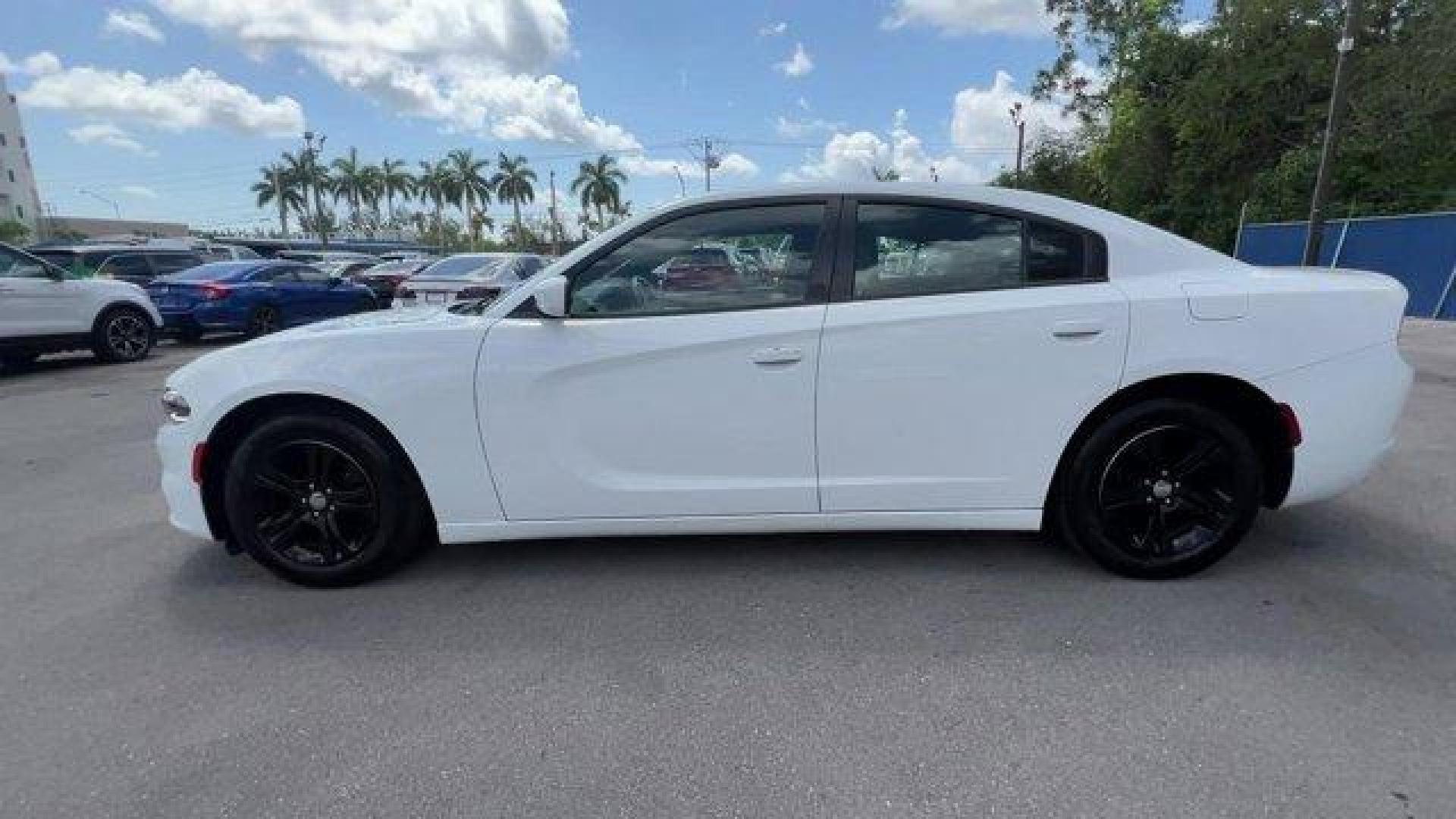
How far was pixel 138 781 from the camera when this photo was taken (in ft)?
7.07

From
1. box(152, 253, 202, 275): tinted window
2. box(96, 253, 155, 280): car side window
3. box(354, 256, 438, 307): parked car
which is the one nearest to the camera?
box(96, 253, 155, 280): car side window

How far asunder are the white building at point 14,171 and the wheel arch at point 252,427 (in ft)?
268

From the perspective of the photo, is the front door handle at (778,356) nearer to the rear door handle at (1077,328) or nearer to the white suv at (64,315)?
the rear door handle at (1077,328)

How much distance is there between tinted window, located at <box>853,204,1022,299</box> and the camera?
303cm

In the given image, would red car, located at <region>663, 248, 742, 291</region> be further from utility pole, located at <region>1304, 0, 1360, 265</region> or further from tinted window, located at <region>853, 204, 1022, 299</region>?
utility pole, located at <region>1304, 0, 1360, 265</region>

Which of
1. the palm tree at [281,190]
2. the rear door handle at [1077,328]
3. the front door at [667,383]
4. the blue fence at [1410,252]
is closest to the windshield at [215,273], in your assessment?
the front door at [667,383]

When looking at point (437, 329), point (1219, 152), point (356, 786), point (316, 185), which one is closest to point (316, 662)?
point (356, 786)

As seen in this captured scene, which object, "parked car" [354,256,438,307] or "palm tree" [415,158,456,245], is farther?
"palm tree" [415,158,456,245]

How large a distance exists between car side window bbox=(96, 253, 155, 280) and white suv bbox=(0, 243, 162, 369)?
12.2 ft

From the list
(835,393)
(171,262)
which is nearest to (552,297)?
(835,393)

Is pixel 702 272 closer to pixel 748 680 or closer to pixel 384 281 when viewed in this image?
pixel 748 680

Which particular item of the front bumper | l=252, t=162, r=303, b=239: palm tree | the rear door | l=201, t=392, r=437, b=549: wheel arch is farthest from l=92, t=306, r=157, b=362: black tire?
l=252, t=162, r=303, b=239: palm tree

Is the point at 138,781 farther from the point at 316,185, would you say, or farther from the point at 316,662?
the point at 316,185

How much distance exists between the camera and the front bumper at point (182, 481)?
3.14 meters
